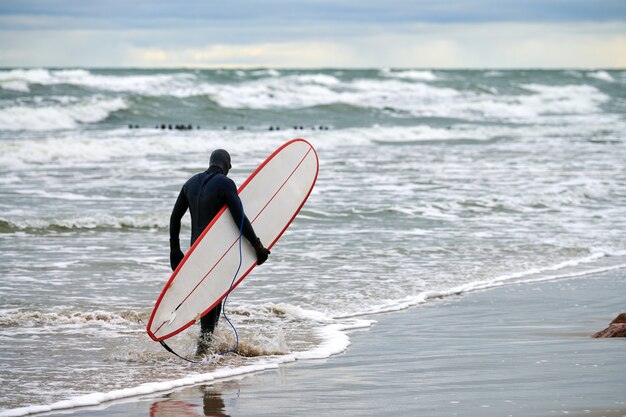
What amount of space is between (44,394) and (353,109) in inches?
1596

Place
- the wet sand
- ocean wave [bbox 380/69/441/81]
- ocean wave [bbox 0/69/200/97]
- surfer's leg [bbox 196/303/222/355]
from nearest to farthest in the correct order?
1. the wet sand
2. surfer's leg [bbox 196/303/222/355]
3. ocean wave [bbox 0/69/200/97]
4. ocean wave [bbox 380/69/441/81]

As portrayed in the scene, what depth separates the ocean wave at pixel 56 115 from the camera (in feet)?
107

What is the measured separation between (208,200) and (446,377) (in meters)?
1.84

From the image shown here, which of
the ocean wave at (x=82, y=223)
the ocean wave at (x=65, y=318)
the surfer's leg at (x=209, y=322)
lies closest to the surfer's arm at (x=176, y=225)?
the surfer's leg at (x=209, y=322)

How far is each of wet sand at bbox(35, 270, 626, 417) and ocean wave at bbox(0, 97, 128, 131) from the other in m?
26.9

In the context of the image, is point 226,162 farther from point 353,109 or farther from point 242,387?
point 353,109

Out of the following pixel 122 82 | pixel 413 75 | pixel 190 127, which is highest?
pixel 122 82

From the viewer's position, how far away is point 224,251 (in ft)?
20.7

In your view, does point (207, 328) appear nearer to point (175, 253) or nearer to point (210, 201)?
point (175, 253)

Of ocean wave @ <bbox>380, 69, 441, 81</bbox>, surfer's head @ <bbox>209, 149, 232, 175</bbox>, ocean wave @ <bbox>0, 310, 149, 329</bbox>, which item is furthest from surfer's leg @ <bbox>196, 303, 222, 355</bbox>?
ocean wave @ <bbox>380, 69, 441, 81</bbox>

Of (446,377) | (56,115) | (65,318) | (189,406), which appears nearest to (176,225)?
(189,406)

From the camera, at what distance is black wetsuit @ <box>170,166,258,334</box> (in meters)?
6.13

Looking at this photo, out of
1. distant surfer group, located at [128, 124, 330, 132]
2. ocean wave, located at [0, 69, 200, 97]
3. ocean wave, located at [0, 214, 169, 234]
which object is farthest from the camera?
ocean wave, located at [0, 69, 200, 97]

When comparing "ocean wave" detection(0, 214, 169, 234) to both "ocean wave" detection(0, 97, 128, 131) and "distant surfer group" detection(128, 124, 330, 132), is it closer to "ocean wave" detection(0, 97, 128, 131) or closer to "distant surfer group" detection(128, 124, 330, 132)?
"ocean wave" detection(0, 97, 128, 131)
